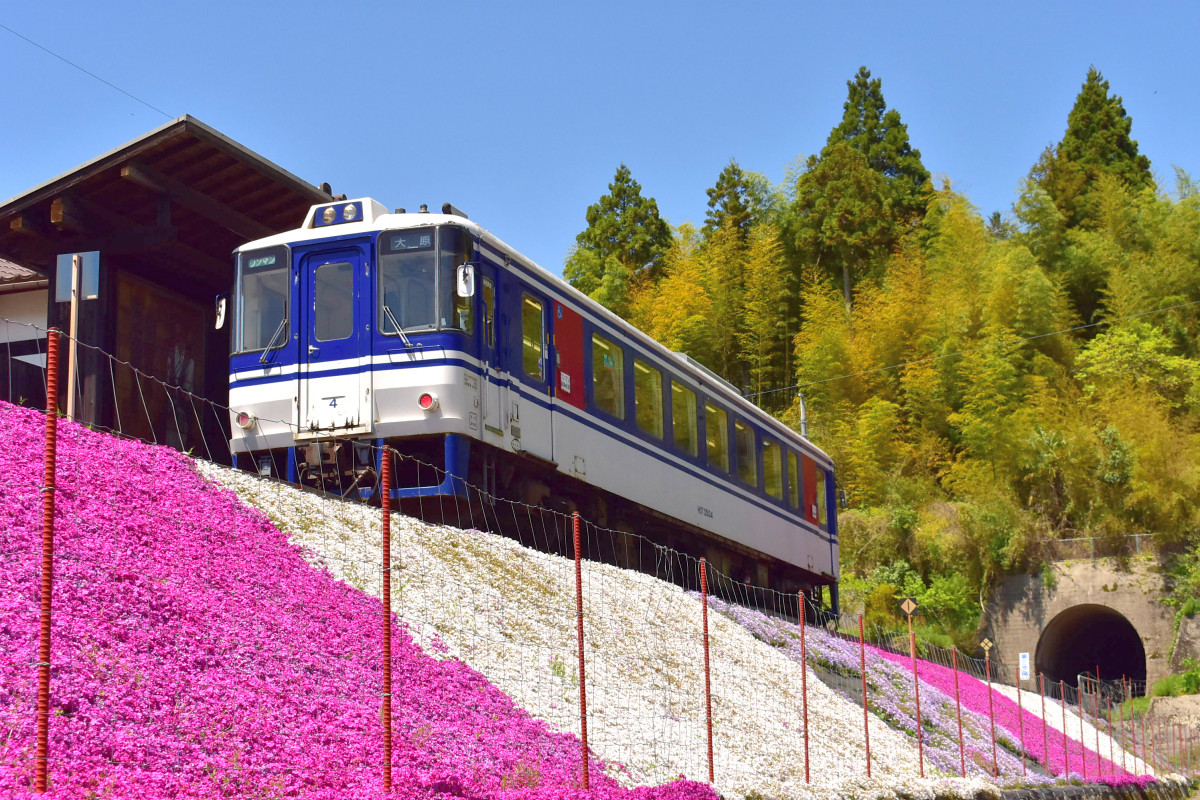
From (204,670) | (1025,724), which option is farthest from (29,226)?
(1025,724)

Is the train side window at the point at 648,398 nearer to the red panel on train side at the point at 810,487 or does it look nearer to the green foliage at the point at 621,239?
the red panel on train side at the point at 810,487

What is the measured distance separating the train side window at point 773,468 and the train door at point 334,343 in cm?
978

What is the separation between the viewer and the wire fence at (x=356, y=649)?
6586 millimetres

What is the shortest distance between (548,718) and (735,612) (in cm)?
823

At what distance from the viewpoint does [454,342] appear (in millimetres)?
13109

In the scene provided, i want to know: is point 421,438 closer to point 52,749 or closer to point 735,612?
point 735,612

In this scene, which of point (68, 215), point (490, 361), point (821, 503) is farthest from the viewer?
point (821, 503)

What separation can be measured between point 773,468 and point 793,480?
1.21 m

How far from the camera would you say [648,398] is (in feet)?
57.5

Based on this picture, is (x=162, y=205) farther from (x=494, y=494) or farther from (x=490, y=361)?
(x=494, y=494)

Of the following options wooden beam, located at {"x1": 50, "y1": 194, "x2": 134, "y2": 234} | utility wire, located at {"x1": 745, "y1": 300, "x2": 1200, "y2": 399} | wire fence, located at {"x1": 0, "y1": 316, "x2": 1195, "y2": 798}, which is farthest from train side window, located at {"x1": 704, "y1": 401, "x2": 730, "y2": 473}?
utility wire, located at {"x1": 745, "y1": 300, "x2": 1200, "y2": 399}

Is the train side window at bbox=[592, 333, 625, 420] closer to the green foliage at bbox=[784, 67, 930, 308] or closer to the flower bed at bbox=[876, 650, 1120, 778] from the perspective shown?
the flower bed at bbox=[876, 650, 1120, 778]

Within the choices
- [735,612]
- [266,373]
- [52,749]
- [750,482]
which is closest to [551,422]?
[266,373]

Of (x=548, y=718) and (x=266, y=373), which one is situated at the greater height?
(x=266, y=373)
